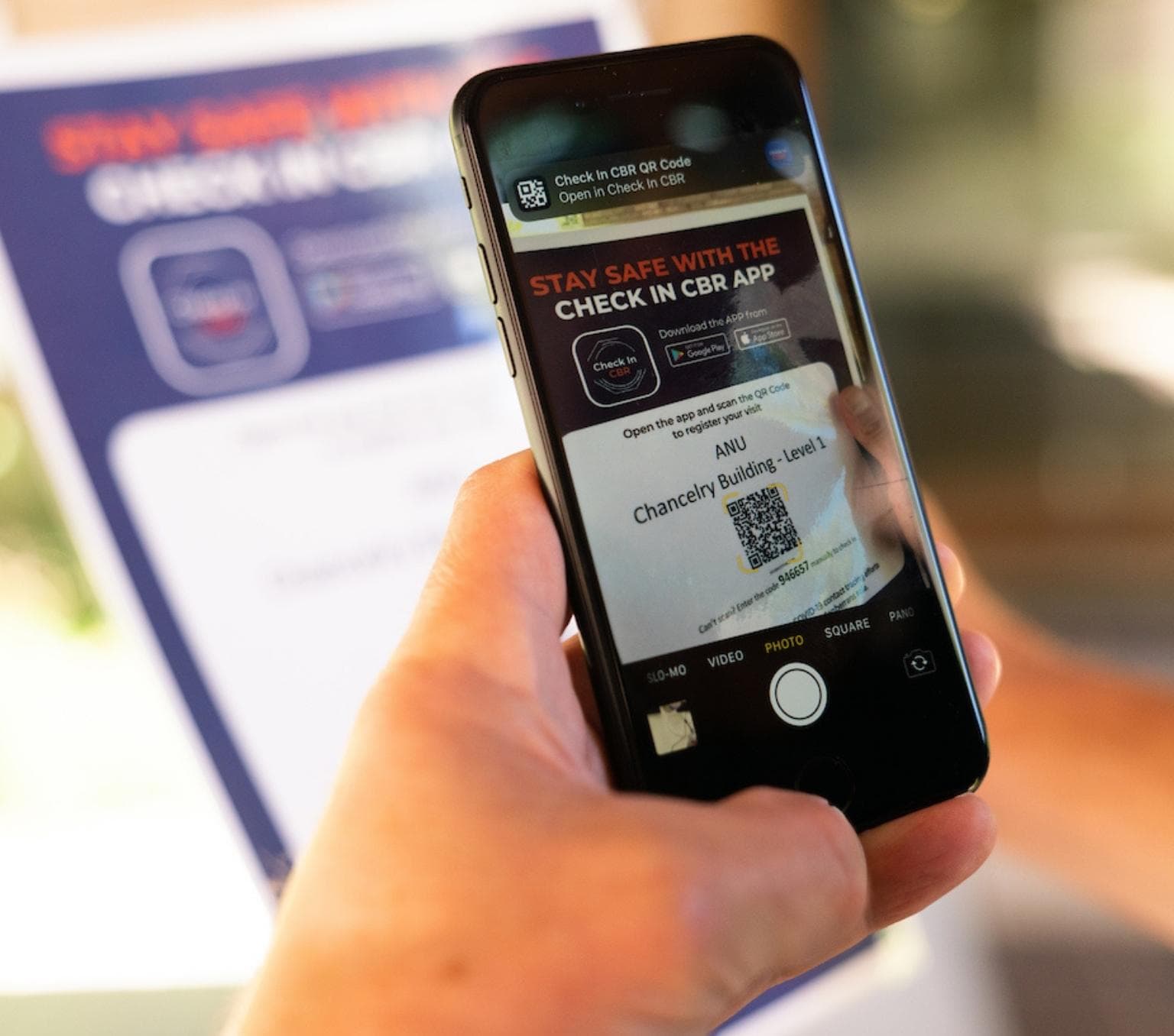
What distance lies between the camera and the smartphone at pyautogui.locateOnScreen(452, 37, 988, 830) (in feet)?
1.63

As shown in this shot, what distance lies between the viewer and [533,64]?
52 cm

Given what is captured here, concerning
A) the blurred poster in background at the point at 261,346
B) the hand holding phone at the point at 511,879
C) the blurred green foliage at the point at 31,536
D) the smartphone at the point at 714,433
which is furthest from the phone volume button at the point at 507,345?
the blurred green foliage at the point at 31,536

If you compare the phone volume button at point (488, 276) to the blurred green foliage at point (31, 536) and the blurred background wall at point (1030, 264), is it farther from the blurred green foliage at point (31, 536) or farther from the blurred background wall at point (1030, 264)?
the blurred background wall at point (1030, 264)

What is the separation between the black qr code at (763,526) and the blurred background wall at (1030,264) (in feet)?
6.33

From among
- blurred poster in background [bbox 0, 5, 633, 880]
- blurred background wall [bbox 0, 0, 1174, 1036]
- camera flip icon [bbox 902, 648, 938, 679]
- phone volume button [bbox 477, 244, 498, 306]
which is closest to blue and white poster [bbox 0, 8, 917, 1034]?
blurred poster in background [bbox 0, 5, 633, 880]

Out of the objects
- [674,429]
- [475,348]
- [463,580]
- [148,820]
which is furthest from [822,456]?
[148,820]

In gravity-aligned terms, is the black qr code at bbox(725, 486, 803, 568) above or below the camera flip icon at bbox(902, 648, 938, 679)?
above

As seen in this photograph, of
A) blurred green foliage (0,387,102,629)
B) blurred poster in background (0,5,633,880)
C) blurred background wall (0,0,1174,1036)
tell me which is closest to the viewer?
blurred poster in background (0,5,633,880)

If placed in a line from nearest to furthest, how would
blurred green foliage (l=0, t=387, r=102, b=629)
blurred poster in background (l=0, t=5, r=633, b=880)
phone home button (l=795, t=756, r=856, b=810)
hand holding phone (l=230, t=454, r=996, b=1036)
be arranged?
hand holding phone (l=230, t=454, r=996, b=1036), phone home button (l=795, t=756, r=856, b=810), blurred poster in background (l=0, t=5, r=633, b=880), blurred green foliage (l=0, t=387, r=102, b=629)

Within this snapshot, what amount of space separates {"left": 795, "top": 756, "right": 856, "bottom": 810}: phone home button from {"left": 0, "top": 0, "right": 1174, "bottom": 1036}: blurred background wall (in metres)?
1.93

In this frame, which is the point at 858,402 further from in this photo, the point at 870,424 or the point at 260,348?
the point at 260,348

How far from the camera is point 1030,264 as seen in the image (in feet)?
9.22

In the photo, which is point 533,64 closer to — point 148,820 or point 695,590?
point 695,590

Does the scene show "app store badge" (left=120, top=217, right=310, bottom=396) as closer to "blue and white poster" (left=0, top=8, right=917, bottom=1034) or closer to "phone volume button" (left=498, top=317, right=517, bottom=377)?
"blue and white poster" (left=0, top=8, right=917, bottom=1034)
